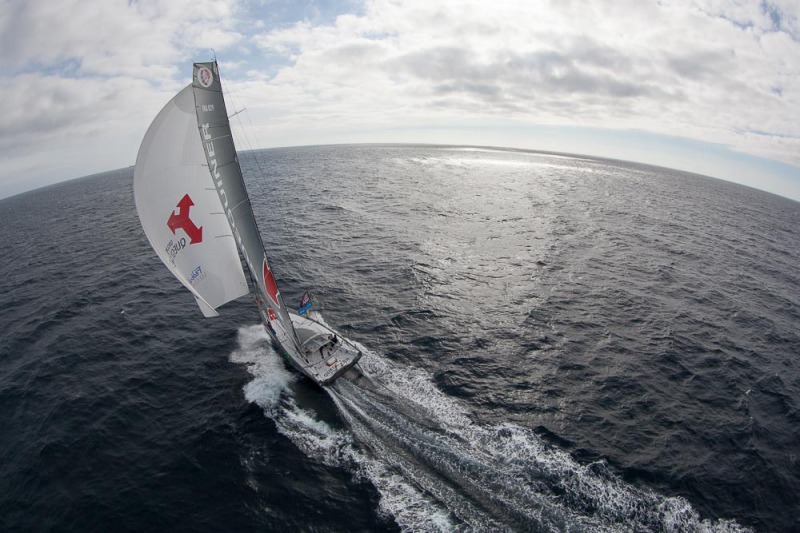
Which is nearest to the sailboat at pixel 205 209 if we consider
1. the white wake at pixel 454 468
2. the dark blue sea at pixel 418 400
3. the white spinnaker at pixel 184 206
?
the white spinnaker at pixel 184 206

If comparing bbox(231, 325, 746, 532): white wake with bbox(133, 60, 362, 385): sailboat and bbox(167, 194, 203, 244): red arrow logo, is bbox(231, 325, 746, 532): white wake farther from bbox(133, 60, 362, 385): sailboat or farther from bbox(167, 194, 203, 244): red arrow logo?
bbox(167, 194, 203, 244): red arrow logo

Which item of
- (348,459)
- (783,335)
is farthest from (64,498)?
(783,335)

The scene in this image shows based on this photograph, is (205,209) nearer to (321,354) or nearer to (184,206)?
(184,206)

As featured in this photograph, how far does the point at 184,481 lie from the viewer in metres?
16.9

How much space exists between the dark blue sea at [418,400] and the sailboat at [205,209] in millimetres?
2411

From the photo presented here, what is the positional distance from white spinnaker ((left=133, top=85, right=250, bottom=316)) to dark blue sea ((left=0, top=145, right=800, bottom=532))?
23.9 ft

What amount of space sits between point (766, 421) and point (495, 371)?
16246 mm

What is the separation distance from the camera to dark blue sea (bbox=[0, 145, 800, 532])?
623 inches

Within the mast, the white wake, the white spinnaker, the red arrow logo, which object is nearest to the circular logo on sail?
the mast

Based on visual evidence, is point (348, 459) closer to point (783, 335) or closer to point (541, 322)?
point (541, 322)

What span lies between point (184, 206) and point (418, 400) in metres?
17.1

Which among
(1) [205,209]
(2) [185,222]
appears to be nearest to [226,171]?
(1) [205,209]

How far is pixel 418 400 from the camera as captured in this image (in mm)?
21000

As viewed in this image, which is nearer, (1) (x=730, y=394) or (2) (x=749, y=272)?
(1) (x=730, y=394)
